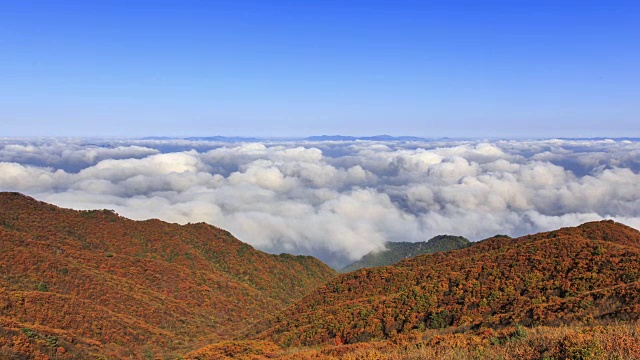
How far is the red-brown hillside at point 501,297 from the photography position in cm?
2098

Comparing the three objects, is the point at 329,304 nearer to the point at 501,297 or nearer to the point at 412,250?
the point at 501,297

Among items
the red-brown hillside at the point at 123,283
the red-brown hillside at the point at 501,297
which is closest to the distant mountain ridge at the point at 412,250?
the red-brown hillside at the point at 123,283

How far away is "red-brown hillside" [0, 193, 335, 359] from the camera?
34875mm

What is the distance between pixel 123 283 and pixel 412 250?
143 metres

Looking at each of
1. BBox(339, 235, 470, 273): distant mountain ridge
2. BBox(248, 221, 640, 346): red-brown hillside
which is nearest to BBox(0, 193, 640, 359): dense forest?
BBox(248, 221, 640, 346): red-brown hillside

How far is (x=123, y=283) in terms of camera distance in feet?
173

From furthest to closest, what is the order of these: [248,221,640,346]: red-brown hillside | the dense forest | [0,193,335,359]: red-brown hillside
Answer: [0,193,335,359]: red-brown hillside
[248,221,640,346]: red-brown hillside
the dense forest

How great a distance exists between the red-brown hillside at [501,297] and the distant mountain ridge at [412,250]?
11113cm

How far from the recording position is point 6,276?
143 ft

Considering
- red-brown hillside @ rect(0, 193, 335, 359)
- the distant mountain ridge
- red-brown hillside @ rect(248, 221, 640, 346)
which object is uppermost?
red-brown hillside @ rect(248, 221, 640, 346)

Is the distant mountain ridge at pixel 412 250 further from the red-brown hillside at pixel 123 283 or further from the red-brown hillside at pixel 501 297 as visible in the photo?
the red-brown hillside at pixel 501 297

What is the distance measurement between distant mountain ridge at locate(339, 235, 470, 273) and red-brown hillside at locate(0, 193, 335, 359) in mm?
66464

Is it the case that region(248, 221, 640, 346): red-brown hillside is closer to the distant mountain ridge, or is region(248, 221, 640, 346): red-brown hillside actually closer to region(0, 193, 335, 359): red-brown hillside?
region(0, 193, 335, 359): red-brown hillside

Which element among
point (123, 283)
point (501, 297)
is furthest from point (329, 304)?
point (123, 283)
